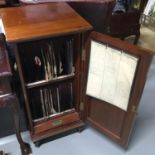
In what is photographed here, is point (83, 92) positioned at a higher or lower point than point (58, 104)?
higher

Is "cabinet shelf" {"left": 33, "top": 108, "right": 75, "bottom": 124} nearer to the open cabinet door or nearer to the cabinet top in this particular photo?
the open cabinet door

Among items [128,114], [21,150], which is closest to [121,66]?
[128,114]

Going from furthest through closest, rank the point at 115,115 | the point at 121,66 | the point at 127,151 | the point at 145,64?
the point at 127,151 < the point at 115,115 < the point at 121,66 < the point at 145,64

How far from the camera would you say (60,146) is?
5.17 ft

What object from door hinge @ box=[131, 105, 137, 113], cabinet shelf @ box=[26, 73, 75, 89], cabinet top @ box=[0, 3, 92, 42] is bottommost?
door hinge @ box=[131, 105, 137, 113]

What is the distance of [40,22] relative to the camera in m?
1.21

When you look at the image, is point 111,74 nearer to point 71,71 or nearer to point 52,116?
point 71,71

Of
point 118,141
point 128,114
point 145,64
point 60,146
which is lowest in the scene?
point 60,146

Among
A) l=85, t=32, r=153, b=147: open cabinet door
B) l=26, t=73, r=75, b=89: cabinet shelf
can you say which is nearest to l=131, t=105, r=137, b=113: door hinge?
l=85, t=32, r=153, b=147: open cabinet door

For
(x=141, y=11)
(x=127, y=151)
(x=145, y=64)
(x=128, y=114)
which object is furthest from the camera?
(x=141, y=11)

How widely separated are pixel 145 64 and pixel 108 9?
54 cm

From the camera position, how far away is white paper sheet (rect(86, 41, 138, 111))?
1.19m

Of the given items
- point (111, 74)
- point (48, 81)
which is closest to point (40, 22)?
point (48, 81)

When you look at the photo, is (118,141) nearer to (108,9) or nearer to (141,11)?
(108,9)
